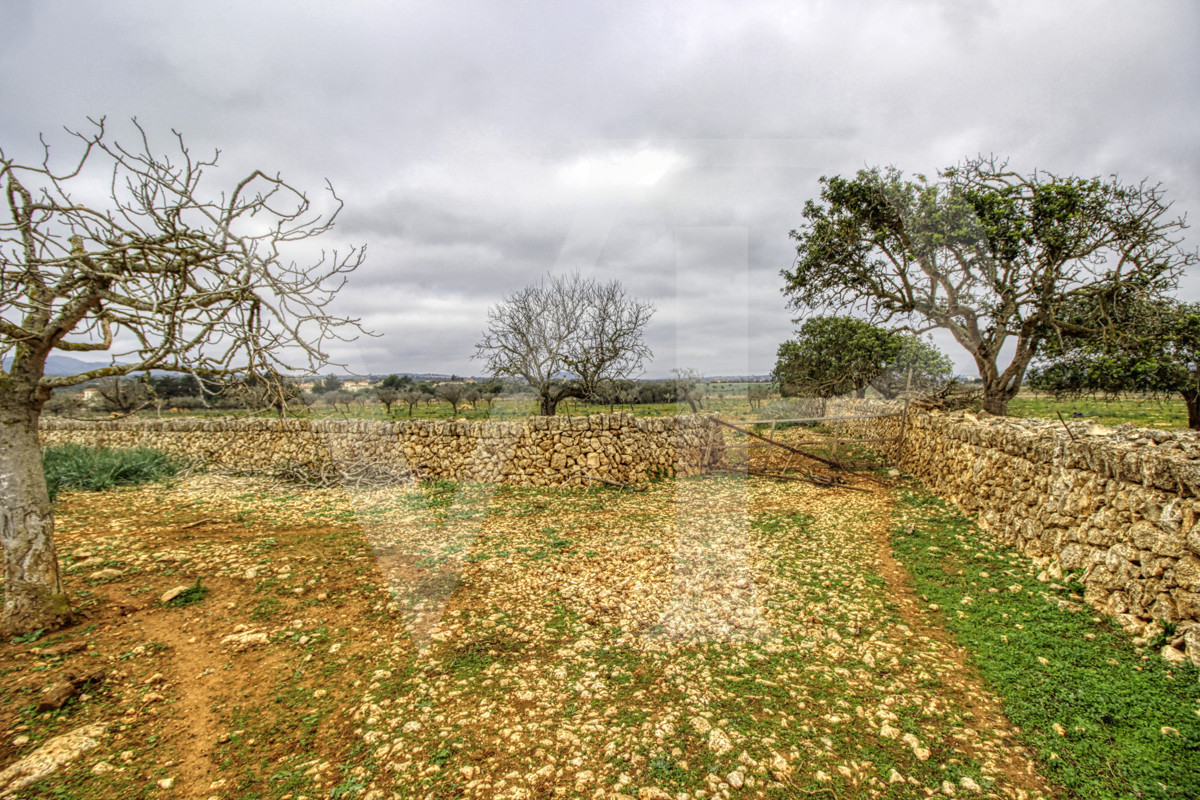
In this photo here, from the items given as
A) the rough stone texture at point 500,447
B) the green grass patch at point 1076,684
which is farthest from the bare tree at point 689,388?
the green grass patch at point 1076,684

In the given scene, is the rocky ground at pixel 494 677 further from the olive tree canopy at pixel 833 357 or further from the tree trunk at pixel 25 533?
the olive tree canopy at pixel 833 357

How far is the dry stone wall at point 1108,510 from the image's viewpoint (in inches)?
140

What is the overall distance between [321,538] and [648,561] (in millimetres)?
4705

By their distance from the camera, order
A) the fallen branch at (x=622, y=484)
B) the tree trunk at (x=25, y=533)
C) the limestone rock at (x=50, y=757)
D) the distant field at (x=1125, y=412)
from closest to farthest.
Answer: the limestone rock at (x=50, y=757), the tree trunk at (x=25, y=533), the fallen branch at (x=622, y=484), the distant field at (x=1125, y=412)

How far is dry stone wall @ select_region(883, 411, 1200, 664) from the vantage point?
11.7 ft

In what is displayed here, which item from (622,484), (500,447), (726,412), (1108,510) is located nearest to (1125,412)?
(726,412)

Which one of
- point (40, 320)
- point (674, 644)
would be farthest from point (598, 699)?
point (40, 320)

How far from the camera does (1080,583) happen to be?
174 inches

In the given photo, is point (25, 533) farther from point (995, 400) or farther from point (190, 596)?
point (995, 400)

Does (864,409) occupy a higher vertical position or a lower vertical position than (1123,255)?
lower

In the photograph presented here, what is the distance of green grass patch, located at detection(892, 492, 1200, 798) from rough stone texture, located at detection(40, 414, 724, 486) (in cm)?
652

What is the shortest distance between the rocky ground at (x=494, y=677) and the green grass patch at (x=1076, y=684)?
0.72 feet

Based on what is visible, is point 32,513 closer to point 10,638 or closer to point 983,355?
point 10,638

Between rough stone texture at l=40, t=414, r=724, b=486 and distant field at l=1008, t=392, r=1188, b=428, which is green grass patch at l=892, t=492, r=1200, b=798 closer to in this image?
rough stone texture at l=40, t=414, r=724, b=486
